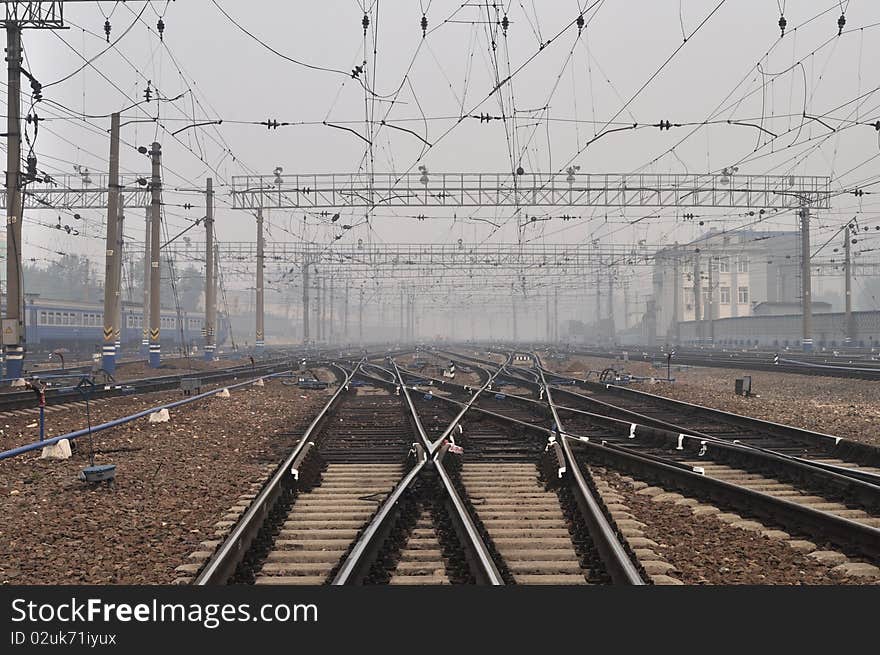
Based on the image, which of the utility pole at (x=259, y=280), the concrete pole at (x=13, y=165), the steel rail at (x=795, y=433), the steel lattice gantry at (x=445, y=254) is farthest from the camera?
the steel lattice gantry at (x=445, y=254)

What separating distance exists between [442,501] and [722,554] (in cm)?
246

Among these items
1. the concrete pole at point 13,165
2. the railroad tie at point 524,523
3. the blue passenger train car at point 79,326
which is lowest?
the railroad tie at point 524,523

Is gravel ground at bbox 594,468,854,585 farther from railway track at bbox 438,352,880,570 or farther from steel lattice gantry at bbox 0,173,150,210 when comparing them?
steel lattice gantry at bbox 0,173,150,210

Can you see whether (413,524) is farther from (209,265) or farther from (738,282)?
(738,282)

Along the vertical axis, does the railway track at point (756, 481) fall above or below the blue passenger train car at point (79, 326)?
below

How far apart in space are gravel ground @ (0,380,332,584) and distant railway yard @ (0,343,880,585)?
0.03m

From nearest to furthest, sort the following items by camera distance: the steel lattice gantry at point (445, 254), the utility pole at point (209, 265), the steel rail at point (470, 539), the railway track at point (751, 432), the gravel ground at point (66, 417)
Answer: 1. the steel rail at point (470, 539)
2. the railway track at point (751, 432)
3. the gravel ground at point (66, 417)
4. the utility pole at point (209, 265)
5. the steel lattice gantry at point (445, 254)

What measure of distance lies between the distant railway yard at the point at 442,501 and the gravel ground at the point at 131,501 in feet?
0.09

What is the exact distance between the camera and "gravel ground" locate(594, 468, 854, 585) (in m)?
5.45

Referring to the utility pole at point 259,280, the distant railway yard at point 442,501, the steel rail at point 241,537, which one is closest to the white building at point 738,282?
the utility pole at point 259,280

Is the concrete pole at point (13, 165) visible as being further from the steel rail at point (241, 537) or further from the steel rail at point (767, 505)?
the steel rail at point (767, 505)

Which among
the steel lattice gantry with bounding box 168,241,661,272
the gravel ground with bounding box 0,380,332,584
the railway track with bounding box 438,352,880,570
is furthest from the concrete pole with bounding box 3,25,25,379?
the steel lattice gantry with bounding box 168,241,661,272

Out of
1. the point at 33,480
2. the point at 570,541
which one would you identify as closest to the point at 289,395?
the point at 33,480

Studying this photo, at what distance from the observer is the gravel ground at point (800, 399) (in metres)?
13.8
